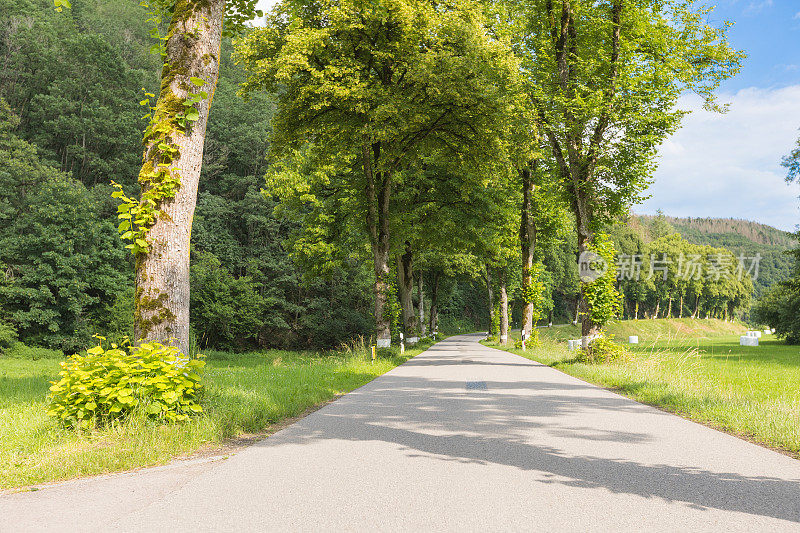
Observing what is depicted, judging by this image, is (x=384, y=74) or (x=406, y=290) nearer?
(x=384, y=74)

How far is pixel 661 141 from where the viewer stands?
54.2 feet

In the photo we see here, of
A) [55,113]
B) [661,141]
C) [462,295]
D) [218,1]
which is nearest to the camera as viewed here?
[218,1]

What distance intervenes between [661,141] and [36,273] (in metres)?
31.9

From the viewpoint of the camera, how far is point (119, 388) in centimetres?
546

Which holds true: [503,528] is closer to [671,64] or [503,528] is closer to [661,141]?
[661,141]

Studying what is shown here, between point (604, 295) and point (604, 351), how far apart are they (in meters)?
2.04

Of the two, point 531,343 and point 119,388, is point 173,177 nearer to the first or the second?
point 119,388

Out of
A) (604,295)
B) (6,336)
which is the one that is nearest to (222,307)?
(6,336)

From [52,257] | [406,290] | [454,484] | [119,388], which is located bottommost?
[454,484]

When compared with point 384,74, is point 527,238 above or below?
below

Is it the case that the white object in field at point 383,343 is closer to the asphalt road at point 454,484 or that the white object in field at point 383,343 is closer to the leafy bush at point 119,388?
the asphalt road at point 454,484

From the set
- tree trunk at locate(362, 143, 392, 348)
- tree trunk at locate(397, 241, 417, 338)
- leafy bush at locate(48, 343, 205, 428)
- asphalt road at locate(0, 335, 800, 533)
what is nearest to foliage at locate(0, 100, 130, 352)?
tree trunk at locate(397, 241, 417, 338)

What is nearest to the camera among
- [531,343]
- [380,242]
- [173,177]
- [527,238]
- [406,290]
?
[173,177]

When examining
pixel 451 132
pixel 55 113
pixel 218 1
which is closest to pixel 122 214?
pixel 218 1
